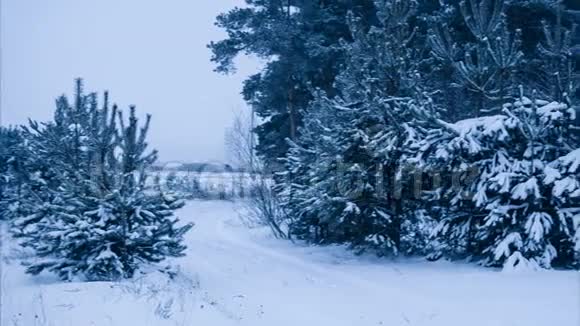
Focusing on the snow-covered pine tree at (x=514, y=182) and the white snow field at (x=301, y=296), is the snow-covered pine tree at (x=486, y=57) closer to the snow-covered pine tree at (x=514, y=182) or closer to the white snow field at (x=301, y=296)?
the snow-covered pine tree at (x=514, y=182)

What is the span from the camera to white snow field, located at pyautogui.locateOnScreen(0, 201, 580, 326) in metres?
5.97

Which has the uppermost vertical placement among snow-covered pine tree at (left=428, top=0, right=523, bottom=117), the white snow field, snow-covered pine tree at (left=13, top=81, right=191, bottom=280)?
snow-covered pine tree at (left=428, top=0, right=523, bottom=117)

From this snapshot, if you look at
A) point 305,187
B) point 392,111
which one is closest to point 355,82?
point 392,111

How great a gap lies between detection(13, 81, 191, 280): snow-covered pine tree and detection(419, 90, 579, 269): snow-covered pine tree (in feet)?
17.0

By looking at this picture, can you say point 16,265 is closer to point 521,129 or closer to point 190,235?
point 190,235

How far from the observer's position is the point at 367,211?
36.1 ft

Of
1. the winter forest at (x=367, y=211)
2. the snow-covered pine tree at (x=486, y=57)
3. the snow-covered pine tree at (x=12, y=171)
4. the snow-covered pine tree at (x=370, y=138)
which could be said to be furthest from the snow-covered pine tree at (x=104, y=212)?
the snow-covered pine tree at (x=486, y=57)

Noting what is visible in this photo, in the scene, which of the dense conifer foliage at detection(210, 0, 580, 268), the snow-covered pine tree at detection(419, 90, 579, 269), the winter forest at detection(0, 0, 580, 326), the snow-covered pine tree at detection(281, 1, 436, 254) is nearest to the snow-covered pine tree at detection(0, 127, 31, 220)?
the winter forest at detection(0, 0, 580, 326)

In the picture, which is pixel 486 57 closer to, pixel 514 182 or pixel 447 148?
pixel 447 148

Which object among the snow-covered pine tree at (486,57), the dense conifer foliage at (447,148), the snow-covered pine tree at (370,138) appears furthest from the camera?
the snow-covered pine tree at (370,138)

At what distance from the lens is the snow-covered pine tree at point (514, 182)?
28.1 feet

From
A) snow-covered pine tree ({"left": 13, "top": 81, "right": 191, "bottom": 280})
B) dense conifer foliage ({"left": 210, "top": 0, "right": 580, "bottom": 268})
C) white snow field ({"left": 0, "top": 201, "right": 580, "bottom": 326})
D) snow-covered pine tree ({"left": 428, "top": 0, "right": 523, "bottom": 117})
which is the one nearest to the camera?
Answer: white snow field ({"left": 0, "top": 201, "right": 580, "bottom": 326})

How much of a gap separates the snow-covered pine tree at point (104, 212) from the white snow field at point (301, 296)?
0.48 metres

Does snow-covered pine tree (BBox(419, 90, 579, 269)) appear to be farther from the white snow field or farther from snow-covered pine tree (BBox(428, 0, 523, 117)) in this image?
snow-covered pine tree (BBox(428, 0, 523, 117))
